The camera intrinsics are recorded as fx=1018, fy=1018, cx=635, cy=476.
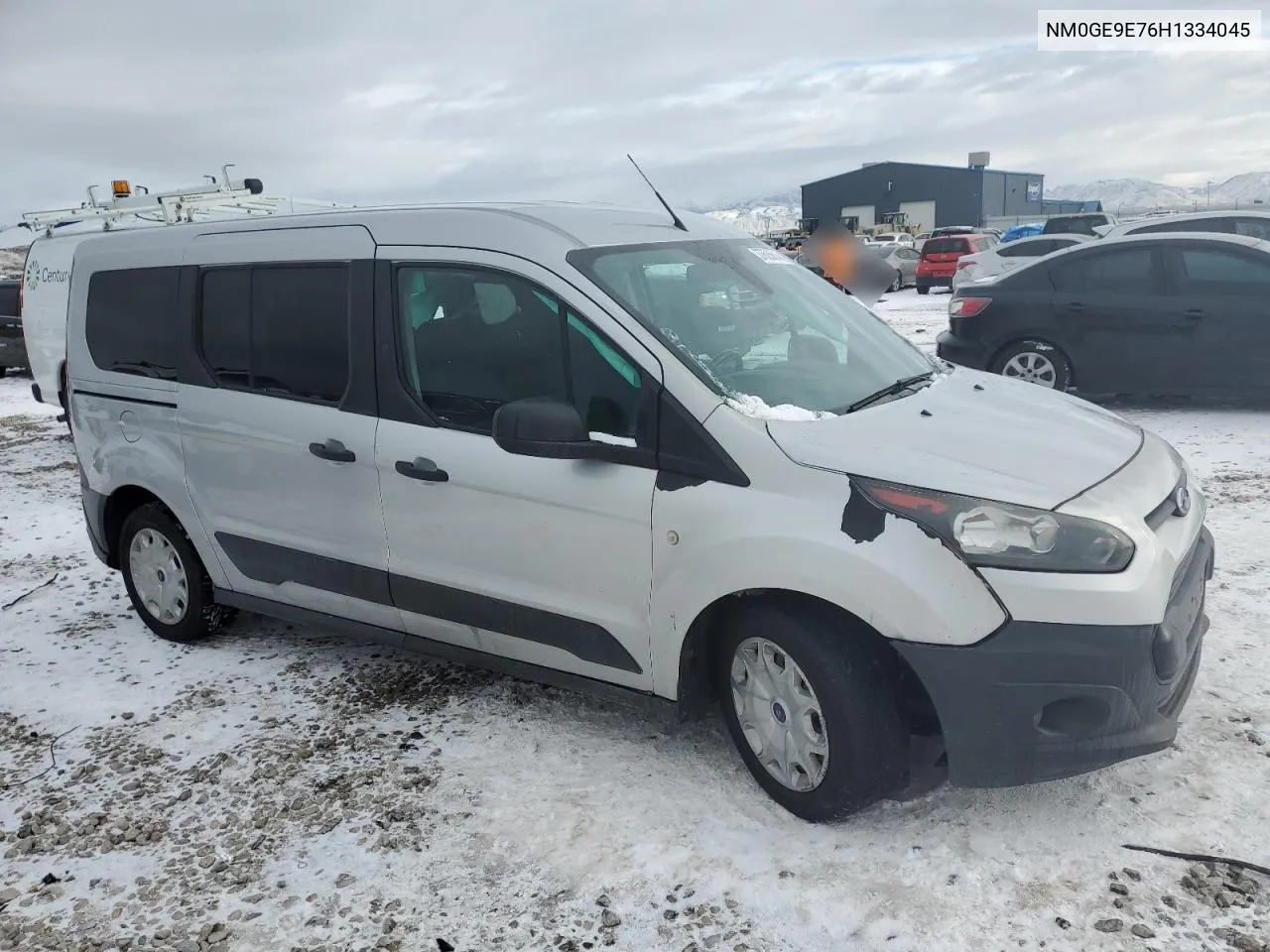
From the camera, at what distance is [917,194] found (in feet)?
203

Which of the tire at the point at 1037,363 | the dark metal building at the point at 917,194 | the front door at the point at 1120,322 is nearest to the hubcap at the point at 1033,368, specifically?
the tire at the point at 1037,363

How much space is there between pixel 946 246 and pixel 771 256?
22.0 metres

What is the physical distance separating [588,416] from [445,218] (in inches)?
40.2

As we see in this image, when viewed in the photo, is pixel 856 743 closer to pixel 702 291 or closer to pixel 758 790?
pixel 758 790

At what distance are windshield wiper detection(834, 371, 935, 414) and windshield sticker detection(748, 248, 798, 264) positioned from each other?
78 cm

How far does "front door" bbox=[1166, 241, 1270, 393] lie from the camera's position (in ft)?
→ 26.1

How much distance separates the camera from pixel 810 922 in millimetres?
2637

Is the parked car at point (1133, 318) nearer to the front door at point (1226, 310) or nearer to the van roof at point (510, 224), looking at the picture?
the front door at point (1226, 310)

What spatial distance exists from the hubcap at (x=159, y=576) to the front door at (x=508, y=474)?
157 cm

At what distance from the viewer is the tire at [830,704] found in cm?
283

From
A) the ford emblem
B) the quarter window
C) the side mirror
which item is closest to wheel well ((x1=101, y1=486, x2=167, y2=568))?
A: the side mirror

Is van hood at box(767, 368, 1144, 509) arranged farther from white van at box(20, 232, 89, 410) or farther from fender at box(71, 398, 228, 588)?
white van at box(20, 232, 89, 410)

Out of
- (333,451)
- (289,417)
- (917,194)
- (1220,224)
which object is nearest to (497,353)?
(333,451)

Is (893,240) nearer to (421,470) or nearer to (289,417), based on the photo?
(289,417)
